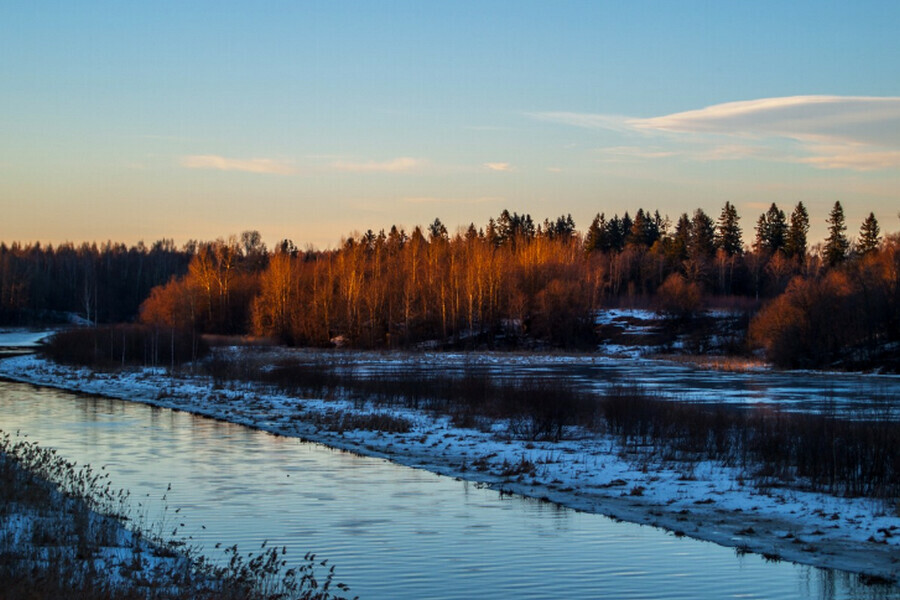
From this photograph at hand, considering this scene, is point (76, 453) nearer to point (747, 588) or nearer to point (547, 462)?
point (547, 462)

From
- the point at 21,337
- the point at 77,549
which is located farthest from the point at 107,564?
the point at 21,337

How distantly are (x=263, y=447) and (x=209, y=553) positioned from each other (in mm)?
12343

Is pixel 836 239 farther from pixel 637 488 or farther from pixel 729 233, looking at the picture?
pixel 637 488

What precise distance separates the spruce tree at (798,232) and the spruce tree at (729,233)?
23.3ft

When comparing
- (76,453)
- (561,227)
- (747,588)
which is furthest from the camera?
(561,227)

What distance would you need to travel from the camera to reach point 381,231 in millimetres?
160750

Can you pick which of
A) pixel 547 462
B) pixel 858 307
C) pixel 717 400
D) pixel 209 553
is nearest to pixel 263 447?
pixel 547 462

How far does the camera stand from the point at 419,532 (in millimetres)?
14531

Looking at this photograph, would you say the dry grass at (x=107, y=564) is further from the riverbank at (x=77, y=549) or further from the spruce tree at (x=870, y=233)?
the spruce tree at (x=870, y=233)

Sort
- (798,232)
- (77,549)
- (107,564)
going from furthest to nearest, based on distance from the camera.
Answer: (798,232) → (77,549) → (107,564)

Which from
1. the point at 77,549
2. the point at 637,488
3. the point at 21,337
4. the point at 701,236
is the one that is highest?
the point at 701,236

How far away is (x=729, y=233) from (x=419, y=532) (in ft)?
411

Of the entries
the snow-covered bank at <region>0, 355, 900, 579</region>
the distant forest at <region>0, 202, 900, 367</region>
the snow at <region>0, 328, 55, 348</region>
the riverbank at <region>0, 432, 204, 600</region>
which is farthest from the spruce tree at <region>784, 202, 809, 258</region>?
the riverbank at <region>0, 432, 204, 600</region>

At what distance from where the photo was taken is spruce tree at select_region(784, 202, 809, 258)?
12544 centimetres
